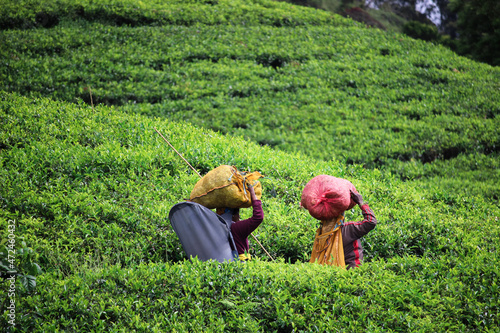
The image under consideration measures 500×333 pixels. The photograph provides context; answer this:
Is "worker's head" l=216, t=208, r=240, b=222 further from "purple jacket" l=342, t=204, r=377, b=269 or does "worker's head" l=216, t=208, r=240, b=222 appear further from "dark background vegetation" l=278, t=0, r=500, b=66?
"dark background vegetation" l=278, t=0, r=500, b=66

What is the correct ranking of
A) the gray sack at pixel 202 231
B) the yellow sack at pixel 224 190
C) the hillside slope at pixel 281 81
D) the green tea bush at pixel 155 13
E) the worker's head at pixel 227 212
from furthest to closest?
the green tea bush at pixel 155 13
the hillside slope at pixel 281 81
the worker's head at pixel 227 212
the yellow sack at pixel 224 190
the gray sack at pixel 202 231

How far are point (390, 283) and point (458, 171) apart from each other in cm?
647

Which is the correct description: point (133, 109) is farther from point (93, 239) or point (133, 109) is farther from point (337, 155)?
point (93, 239)

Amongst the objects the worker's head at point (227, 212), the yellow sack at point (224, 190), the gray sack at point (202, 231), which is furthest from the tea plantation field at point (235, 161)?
the yellow sack at point (224, 190)

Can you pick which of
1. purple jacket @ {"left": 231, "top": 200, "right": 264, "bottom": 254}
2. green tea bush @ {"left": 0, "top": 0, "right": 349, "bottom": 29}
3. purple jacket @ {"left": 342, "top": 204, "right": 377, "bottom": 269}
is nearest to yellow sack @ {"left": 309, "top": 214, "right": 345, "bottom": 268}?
purple jacket @ {"left": 342, "top": 204, "right": 377, "bottom": 269}

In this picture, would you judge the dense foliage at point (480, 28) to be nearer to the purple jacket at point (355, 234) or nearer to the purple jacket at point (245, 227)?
the purple jacket at point (355, 234)

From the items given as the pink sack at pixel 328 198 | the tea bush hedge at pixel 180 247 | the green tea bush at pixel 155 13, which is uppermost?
the green tea bush at pixel 155 13

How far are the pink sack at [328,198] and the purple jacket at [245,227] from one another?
1.87 ft

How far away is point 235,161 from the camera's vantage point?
730 cm

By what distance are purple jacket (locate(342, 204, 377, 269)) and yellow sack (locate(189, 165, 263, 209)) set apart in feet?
3.81

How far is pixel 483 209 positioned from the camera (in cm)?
738

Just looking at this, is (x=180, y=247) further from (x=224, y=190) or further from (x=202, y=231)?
(x=224, y=190)

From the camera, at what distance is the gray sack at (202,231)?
4.41 meters

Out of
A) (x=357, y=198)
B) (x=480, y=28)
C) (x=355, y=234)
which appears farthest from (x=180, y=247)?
(x=480, y=28)
